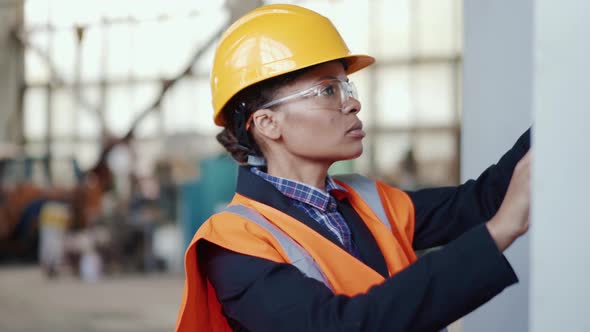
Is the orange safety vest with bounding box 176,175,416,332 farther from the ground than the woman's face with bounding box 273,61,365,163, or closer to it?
closer to it

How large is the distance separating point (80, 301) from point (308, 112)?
774 centimetres

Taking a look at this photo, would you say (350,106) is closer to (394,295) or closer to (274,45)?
(274,45)

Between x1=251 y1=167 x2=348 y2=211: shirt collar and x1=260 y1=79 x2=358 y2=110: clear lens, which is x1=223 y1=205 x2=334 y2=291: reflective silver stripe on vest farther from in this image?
x1=260 y1=79 x2=358 y2=110: clear lens

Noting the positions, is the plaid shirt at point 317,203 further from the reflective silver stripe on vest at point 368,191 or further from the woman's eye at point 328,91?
the woman's eye at point 328,91

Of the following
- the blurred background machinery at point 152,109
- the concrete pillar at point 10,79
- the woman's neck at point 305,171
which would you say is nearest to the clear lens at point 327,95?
the woman's neck at point 305,171

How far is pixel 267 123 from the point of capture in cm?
165

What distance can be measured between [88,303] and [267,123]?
24.4 feet

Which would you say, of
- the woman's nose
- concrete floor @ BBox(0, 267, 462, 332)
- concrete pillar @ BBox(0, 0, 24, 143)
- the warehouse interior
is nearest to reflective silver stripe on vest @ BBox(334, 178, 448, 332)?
the woman's nose

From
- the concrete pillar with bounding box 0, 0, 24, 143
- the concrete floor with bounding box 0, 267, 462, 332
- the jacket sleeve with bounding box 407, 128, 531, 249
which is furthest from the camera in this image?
Result: the concrete pillar with bounding box 0, 0, 24, 143

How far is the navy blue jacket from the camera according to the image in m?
1.01

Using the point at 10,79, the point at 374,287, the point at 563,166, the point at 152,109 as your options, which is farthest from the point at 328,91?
the point at 10,79

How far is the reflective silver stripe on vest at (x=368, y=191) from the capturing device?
1.65 m

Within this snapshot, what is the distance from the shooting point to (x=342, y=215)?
1.63m

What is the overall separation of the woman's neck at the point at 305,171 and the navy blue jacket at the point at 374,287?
0.08 m
